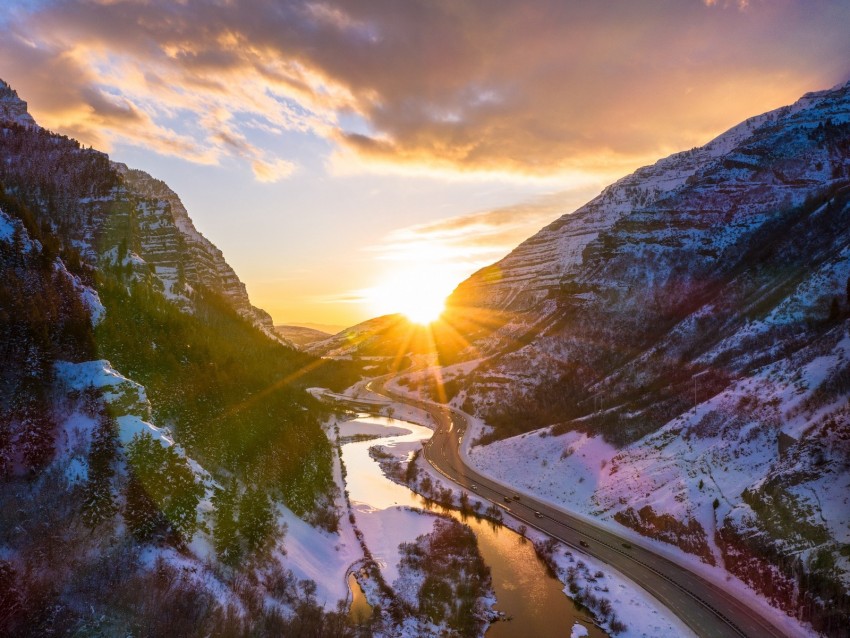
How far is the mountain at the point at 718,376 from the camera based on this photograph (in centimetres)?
3834

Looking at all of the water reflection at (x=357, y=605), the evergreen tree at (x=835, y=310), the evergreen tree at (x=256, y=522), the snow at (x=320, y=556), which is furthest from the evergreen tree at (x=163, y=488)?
the evergreen tree at (x=835, y=310)

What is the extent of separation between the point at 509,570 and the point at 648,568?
12.6 metres

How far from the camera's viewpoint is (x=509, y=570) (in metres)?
45.9

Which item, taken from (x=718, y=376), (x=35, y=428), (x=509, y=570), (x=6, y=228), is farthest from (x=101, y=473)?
(x=718, y=376)

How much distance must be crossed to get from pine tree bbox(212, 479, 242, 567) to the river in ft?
34.8

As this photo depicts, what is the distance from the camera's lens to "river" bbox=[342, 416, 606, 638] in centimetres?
3625

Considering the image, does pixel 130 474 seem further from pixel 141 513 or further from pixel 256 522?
pixel 256 522

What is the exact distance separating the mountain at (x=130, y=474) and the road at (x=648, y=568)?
24942mm

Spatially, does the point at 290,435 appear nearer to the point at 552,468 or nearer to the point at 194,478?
the point at 194,478

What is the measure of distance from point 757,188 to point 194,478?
5771 inches

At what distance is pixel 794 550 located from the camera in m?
35.1

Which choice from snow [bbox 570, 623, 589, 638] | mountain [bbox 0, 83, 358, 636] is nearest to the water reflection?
mountain [bbox 0, 83, 358, 636]

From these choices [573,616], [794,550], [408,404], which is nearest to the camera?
[794,550]

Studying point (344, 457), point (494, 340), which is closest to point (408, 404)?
A: point (494, 340)
